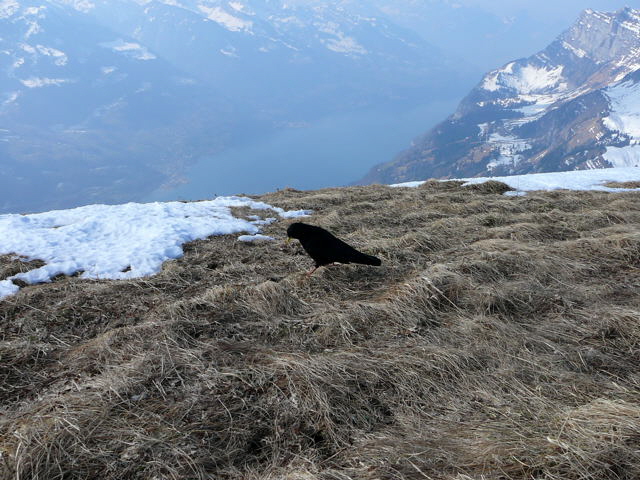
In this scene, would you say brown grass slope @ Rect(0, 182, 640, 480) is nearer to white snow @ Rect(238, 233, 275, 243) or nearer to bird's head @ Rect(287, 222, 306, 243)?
bird's head @ Rect(287, 222, 306, 243)

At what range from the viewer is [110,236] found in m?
8.34

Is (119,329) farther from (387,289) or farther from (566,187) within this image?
(566,187)

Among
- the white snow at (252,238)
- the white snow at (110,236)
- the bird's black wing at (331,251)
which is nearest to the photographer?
the bird's black wing at (331,251)

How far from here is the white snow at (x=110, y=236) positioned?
673cm

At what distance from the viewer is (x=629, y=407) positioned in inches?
98.7

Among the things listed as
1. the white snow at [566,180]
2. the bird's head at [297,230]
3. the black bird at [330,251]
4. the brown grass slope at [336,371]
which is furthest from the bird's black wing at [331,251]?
the white snow at [566,180]

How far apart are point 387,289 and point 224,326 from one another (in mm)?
2326

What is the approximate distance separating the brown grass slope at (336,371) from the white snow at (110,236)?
22.9 inches

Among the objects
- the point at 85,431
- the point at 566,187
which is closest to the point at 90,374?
the point at 85,431

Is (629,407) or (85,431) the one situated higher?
(629,407)

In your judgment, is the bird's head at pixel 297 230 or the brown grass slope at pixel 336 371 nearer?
the brown grass slope at pixel 336 371

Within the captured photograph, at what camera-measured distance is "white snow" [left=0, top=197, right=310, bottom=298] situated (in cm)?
673

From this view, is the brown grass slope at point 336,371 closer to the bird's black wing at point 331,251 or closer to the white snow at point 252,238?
the bird's black wing at point 331,251

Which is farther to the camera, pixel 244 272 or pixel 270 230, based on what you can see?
pixel 270 230
